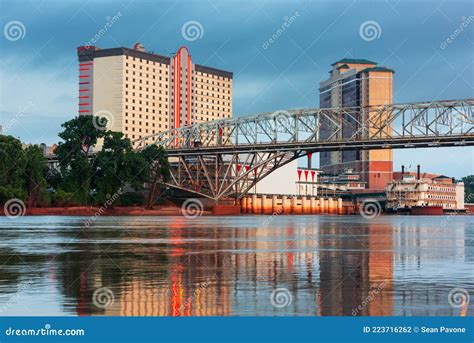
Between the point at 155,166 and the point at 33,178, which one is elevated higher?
the point at 155,166

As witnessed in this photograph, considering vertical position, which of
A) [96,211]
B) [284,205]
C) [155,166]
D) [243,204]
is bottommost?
[96,211]

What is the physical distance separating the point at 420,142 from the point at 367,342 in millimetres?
122579

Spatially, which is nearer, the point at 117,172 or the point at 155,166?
the point at 117,172

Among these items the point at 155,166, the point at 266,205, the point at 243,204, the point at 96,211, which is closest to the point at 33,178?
the point at 96,211

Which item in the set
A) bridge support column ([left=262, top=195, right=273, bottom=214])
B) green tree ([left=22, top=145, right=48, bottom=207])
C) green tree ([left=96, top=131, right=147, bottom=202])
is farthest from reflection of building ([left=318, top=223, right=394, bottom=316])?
bridge support column ([left=262, top=195, right=273, bottom=214])

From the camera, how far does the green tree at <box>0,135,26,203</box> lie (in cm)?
10781

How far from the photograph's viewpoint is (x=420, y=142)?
13238 centimetres

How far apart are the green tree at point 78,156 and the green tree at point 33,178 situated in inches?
576

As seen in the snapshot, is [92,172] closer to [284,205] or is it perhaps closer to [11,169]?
[11,169]

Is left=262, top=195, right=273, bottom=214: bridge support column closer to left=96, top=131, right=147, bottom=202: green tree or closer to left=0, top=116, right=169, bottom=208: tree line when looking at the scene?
left=0, top=116, right=169, bottom=208: tree line

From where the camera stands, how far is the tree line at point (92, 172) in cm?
11732

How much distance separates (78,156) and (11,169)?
28171 millimetres

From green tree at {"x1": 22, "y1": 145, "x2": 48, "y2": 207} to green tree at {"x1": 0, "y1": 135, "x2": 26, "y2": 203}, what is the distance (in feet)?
4.82

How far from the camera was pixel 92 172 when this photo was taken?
137250 mm
